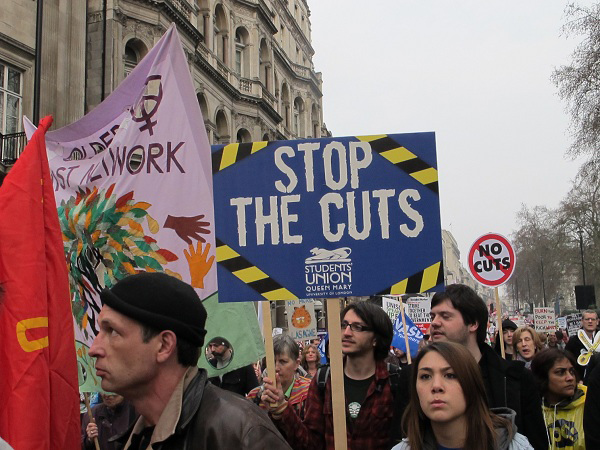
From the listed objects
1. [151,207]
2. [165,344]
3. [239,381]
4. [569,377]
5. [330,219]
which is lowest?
[239,381]

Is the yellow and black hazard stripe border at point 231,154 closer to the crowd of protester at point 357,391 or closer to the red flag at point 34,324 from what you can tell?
the red flag at point 34,324

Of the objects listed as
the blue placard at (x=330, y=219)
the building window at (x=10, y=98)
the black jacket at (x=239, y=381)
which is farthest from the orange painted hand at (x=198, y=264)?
the building window at (x=10, y=98)

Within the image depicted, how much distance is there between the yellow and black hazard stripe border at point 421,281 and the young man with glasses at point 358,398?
545 mm

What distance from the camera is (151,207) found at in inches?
186

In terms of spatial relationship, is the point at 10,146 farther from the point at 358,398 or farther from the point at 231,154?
the point at 358,398

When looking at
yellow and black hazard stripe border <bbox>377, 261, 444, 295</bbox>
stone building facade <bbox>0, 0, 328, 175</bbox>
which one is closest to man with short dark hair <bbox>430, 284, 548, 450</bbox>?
yellow and black hazard stripe border <bbox>377, 261, 444, 295</bbox>

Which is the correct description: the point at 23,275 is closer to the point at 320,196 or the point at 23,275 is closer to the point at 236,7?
the point at 320,196

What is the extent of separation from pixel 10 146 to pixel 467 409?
1689 centimetres

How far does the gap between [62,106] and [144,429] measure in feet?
60.2

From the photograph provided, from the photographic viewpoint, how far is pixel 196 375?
2.20m

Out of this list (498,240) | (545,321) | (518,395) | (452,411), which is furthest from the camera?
(545,321)

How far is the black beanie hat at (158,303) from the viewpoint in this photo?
214 centimetres

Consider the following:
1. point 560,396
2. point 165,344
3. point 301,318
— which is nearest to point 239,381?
point 560,396

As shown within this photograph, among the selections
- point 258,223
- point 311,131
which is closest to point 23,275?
point 258,223
